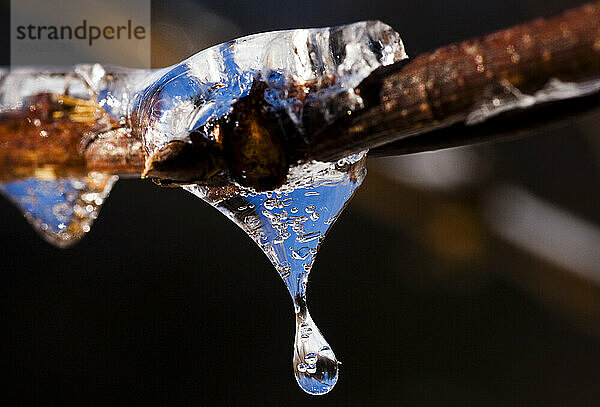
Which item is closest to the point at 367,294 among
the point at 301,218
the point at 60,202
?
the point at 60,202

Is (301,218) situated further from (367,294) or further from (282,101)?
(367,294)

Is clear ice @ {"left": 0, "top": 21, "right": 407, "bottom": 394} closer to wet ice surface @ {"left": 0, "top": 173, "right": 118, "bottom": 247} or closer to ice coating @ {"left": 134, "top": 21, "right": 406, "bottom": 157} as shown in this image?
ice coating @ {"left": 134, "top": 21, "right": 406, "bottom": 157}

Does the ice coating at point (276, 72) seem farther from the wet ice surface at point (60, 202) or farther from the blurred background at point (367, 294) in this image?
the blurred background at point (367, 294)

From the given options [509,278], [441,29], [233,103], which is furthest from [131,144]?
[509,278]

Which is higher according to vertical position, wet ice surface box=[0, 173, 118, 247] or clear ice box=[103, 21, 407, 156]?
clear ice box=[103, 21, 407, 156]

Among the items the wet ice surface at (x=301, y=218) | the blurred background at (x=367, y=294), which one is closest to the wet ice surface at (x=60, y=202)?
the wet ice surface at (x=301, y=218)

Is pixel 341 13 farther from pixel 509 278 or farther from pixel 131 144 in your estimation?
pixel 131 144

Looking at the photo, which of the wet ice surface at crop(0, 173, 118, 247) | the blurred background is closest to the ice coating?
the wet ice surface at crop(0, 173, 118, 247)
